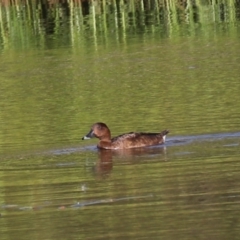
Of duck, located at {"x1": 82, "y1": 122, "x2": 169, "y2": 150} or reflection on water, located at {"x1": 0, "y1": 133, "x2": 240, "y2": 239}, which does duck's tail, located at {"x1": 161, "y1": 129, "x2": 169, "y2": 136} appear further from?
reflection on water, located at {"x1": 0, "y1": 133, "x2": 240, "y2": 239}

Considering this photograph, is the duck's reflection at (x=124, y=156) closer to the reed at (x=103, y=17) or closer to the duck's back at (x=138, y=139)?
the duck's back at (x=138, y=139)

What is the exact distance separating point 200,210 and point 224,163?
90.2 inches

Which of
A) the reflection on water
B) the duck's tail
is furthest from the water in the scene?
the duck's tail

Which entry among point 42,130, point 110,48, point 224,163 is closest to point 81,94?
point 42,130

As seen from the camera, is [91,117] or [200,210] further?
[91,117]

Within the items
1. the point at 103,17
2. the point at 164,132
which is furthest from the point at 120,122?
the point at 103,17

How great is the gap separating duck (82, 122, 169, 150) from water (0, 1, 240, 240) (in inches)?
5.6

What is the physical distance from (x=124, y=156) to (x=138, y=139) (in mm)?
317

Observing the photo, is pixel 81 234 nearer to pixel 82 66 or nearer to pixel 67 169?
pixel 67 169

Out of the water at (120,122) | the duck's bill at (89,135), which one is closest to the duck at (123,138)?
the duck's bill at (89,135)

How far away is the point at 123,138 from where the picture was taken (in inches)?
534

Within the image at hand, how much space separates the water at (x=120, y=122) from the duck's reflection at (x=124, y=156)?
0.9 inches

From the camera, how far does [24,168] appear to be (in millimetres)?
12273

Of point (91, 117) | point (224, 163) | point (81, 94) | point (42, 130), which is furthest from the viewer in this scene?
point (81, 94)
